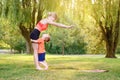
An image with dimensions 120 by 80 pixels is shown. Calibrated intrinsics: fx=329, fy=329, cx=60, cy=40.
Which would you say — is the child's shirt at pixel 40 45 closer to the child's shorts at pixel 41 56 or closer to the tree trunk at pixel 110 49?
the child's shorts at pixel 41 56

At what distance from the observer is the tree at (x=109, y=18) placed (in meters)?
19.7

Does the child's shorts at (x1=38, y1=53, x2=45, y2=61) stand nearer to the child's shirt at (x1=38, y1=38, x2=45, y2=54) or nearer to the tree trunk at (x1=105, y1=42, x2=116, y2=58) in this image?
the child's shirt at (x1=38, y1=38, x2=45, y2=54)

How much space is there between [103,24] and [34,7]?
15.6 feet

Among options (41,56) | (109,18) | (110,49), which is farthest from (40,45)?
(110,49)

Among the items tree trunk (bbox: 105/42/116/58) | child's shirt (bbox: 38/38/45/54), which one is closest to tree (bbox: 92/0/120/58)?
tree trunk (bbox: 105/42/116/58)

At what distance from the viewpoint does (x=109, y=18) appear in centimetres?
2042

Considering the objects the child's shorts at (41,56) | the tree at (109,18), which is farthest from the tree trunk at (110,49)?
the child's shorts at (41,56)

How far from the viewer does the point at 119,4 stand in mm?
19812

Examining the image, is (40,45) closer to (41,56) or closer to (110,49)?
(41,56)

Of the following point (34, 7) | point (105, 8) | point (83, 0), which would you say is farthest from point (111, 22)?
point (34, 7)

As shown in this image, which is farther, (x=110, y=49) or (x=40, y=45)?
(x=110, y=49)

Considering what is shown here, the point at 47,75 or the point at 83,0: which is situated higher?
the point at 83,0

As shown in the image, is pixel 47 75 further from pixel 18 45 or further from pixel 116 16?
pixel 18 45

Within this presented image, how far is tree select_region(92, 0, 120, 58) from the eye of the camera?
64.7ft
